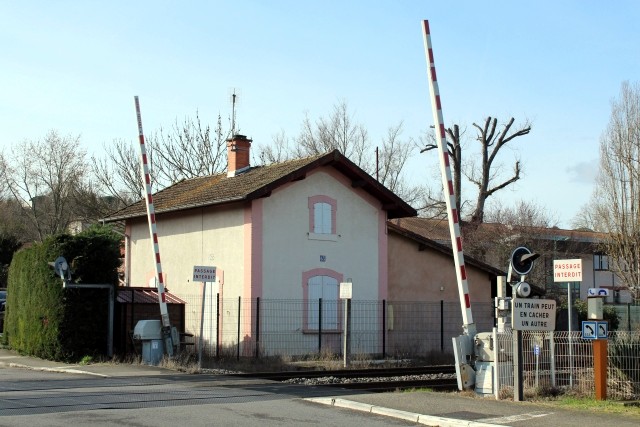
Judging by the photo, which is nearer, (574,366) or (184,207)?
(574,366)

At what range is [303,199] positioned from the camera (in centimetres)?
2827

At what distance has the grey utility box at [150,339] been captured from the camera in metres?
22.8

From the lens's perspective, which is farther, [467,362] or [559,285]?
[559,285]

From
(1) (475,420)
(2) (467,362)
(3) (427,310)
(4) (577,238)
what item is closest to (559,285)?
(4) (577,238)

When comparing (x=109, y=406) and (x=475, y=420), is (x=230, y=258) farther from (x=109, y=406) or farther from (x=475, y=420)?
(x=475, y=420)

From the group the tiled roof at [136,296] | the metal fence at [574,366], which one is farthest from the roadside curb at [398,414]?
the tiled roof at [136,296]

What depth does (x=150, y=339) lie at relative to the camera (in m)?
22.9

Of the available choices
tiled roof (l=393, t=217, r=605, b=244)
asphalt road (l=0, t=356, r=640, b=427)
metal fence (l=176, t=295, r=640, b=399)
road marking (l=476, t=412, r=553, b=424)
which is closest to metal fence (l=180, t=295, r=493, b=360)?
metal fence (l=176, t=295, r=640, b=399)

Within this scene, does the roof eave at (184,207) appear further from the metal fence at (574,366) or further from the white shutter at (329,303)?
the metal fence at (574,366)

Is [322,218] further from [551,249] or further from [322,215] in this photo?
[551,249]

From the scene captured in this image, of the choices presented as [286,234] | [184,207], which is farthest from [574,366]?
[184,207]

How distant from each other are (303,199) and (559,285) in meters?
34.2

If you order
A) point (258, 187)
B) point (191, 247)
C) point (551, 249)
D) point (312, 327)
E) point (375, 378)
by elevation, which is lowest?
point (375, 378)

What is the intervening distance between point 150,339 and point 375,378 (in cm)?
589
